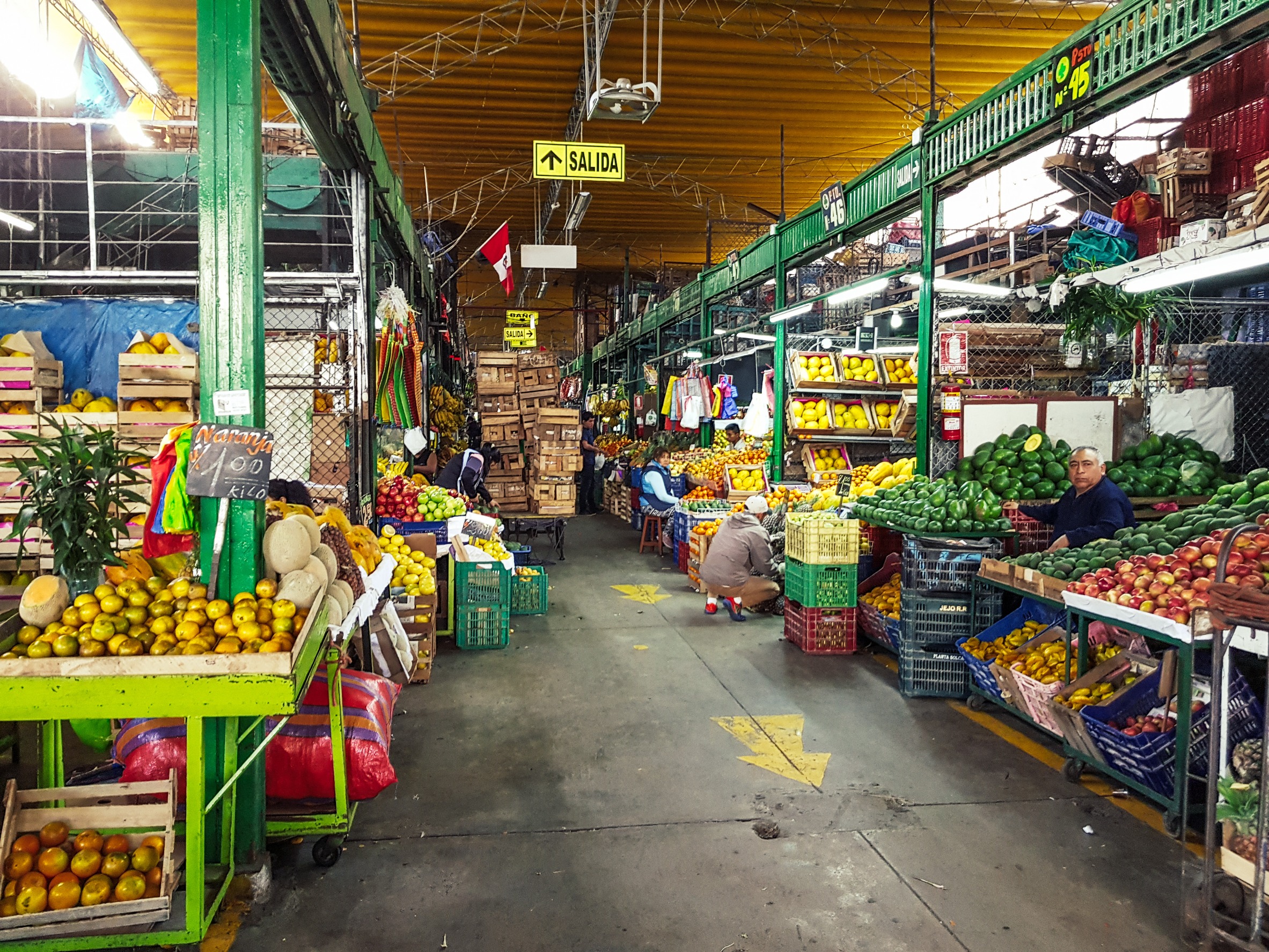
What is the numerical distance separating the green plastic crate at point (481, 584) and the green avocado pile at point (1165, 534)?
4306 mm

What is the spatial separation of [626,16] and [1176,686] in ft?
30.3

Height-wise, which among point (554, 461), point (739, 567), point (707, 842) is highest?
point (554, 461)

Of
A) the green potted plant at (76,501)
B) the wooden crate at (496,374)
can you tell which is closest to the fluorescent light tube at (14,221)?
the wooden crate at (496,374)

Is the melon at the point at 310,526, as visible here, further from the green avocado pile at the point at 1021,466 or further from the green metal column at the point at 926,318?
the green metal column at the point at 926,318

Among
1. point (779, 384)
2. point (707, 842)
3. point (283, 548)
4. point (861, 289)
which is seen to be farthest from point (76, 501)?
point (779, 384)

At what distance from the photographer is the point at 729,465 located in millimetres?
11742

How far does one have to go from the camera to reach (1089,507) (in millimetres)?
5723

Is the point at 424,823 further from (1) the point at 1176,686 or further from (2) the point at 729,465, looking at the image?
(2) the point at 729,465

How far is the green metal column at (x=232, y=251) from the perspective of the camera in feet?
10.6

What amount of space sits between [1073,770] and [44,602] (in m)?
5.08

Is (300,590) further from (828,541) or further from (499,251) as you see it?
(499,251)

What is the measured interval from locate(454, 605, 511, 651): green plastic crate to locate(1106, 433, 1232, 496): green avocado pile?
5.59 metres

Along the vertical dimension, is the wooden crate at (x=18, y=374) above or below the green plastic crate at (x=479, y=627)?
above

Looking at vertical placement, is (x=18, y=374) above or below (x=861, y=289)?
below
